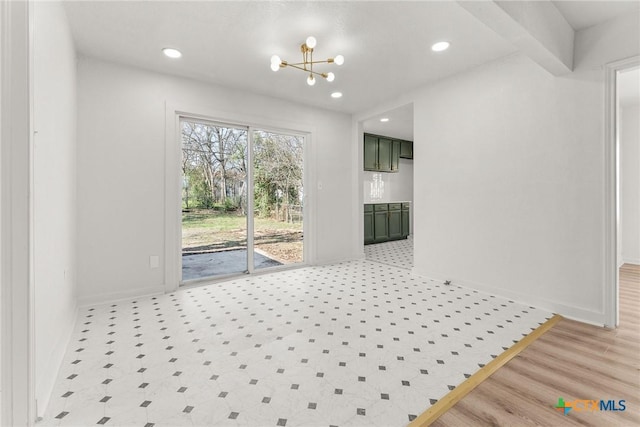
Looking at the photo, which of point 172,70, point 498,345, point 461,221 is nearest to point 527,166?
point 461,221

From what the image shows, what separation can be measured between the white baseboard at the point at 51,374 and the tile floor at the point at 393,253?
4.09m

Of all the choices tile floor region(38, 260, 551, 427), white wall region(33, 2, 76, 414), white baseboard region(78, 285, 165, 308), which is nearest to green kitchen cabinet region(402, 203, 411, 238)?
tile floor region(38, 260, 551, 427)

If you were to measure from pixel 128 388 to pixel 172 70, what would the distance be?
3252 mm

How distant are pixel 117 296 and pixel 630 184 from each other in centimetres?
759

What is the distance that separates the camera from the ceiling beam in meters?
1.78

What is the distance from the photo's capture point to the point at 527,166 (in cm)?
300

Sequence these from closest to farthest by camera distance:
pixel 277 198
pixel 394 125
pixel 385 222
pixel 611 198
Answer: pixel 611 198 < pixel 277 198 < pixel 394 125 < pixel 385 222

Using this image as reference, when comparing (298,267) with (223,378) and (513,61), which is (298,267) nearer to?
(223,378)

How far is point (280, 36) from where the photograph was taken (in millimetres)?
2697

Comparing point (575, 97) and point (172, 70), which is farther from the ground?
point (172, 70)

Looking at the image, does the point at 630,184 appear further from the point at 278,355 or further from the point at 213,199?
the point at 213,199

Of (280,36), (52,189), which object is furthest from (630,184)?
(52,189)

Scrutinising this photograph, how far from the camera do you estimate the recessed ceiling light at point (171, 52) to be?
9.63 feet

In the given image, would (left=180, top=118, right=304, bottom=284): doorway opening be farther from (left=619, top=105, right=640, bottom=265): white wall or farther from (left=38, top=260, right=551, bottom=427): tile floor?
(left=619, top=105, right=640, bottom=265): white wall
